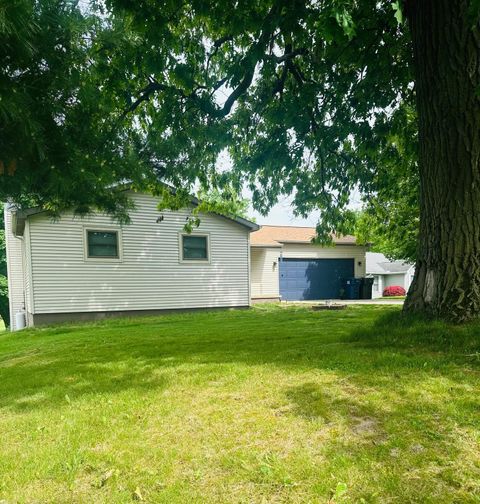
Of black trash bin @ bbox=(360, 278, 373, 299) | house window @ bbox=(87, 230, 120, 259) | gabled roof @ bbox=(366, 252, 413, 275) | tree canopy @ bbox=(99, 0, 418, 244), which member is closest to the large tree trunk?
tree canopy @ bbox=(99, 0, 418, 244)

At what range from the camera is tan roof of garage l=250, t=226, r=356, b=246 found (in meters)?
19.0

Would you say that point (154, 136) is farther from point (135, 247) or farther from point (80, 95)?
point (135, 247)

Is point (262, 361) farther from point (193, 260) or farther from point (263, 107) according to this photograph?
point (193, 260)

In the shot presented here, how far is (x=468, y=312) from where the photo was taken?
367cm

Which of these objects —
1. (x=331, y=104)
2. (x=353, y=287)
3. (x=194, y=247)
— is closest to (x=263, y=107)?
(x=331, y=104)

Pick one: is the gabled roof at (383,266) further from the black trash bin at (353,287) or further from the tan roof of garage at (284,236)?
the tan roof of garage at (284,236)

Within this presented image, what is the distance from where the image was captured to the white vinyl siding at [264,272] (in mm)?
18500

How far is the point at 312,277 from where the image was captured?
2050 centimetres

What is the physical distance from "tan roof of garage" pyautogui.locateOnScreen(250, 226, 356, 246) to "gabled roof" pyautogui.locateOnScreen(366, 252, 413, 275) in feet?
19.9

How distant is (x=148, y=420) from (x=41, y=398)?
4.62 ft

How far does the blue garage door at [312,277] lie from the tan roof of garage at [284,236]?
3.45 feet

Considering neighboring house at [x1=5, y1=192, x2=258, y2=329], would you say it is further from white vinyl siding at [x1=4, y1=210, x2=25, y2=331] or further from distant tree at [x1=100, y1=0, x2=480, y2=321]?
distant tree at [x1=100, y1=0, x2=480, y2=321]

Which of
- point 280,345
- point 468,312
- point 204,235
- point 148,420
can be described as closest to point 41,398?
point 148,420

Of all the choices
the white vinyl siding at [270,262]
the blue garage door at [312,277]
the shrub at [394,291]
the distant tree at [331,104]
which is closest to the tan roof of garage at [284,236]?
the white vinyl siding at [270,262]
